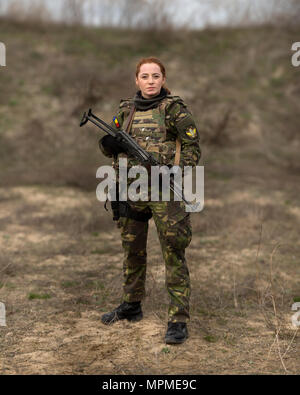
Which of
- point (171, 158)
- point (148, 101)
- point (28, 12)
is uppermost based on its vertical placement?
point (28, 12)

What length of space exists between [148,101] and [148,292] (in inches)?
74.1

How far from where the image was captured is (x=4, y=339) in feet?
11.1

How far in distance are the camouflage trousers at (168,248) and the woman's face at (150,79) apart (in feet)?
2.62

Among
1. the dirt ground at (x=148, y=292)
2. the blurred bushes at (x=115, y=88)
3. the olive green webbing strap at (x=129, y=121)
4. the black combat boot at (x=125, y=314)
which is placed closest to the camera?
the dirt ground at (x=148, y=292)

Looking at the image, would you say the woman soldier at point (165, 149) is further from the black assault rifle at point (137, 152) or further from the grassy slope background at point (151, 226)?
the grassy slope background at point (151, 226)

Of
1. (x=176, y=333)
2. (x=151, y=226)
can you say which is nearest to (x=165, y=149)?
(x=176, y=333)

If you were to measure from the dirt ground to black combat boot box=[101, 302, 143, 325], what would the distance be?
6 cm

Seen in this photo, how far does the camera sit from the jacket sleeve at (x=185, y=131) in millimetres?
3107

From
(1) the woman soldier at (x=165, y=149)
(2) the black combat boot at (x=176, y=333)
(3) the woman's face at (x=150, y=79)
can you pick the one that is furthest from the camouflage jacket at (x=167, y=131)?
(2) the black combat boot at (x=176, y=333)

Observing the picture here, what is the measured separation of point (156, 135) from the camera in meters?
3.16

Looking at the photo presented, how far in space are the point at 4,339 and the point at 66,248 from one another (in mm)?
2363

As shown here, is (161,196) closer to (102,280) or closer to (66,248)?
(102,280)

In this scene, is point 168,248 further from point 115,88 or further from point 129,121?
point 115,88
